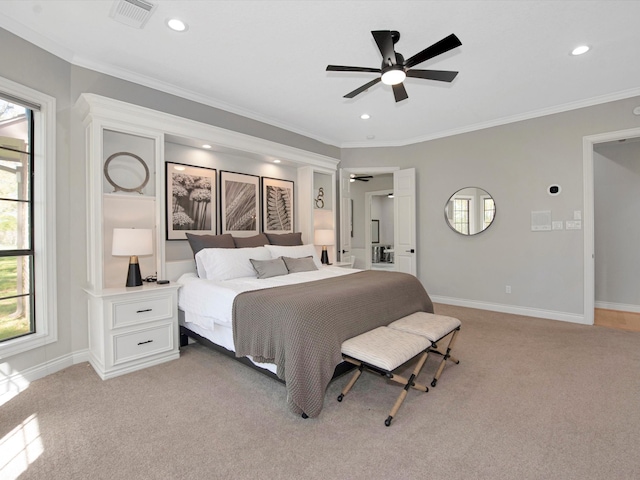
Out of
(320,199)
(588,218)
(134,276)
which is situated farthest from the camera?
(320,199)

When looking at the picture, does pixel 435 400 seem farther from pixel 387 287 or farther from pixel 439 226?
pixel 439 226

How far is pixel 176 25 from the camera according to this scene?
8.28 feet

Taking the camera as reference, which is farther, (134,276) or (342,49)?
(134,276)

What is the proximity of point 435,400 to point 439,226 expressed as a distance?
3.55 m

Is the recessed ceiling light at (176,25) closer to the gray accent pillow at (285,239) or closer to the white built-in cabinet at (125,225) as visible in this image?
the white built-in cabinet at (125,225)

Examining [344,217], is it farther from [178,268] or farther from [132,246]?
[132,246]

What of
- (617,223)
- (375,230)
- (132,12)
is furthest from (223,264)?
(375,230)

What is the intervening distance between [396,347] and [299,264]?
6.38ft

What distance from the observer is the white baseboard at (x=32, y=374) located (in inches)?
→ 96.2

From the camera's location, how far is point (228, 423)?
2.05 m

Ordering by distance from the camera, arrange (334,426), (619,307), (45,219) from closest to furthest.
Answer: (334,426)
(45,219)
(619,307)

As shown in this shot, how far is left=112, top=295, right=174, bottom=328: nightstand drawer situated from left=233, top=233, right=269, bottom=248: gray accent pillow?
118 cm

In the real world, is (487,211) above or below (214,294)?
above

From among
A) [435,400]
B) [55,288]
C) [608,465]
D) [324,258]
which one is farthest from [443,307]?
[55,288]
